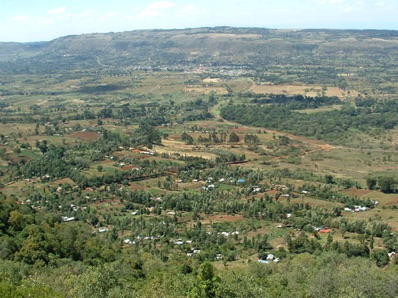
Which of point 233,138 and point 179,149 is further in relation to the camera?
point 233,138

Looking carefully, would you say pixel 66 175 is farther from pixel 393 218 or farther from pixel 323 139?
pixel 323 139

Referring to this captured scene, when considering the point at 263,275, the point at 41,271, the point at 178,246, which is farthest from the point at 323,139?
the point at 41,271

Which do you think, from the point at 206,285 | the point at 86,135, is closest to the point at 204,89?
the point at 86,135

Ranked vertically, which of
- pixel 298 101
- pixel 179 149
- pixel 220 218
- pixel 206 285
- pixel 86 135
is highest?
pixel 206 285

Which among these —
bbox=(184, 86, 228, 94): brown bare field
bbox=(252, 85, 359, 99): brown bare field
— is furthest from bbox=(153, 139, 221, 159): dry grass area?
bbox=(252, 85, 359, 99): brown bare field

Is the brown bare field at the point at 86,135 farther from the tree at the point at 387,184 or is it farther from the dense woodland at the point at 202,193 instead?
the tree at the point at 387,184

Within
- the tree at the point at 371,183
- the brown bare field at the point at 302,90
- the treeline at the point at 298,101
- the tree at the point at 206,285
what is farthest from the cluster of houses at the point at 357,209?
the brown bare field at the point at 302,90

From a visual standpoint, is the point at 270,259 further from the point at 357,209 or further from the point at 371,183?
the point at 371,183
